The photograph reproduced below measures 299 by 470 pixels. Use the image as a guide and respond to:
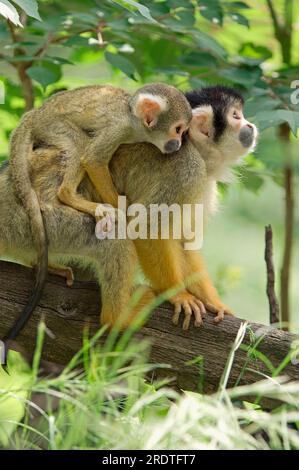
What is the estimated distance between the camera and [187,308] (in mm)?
3936

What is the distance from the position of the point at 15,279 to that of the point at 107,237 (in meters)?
0.59

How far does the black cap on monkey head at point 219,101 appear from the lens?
3.94 metres

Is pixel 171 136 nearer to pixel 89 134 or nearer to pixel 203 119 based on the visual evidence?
pixel 203 119

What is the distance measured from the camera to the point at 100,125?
389 centimetres

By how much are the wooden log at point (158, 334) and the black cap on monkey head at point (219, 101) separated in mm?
979

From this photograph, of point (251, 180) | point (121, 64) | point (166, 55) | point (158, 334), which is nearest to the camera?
point (158, 334)

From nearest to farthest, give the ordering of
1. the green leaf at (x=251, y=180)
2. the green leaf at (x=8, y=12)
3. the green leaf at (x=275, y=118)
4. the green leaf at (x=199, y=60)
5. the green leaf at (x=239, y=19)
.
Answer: the green leaf at (x=8, y=12), the green leaf at (x=275, y=118), the green leaf at (x=239, y=19), the green leaf at (x=199, y=60), the green leaf at (x=251, y=180)

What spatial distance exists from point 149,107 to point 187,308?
1.04m

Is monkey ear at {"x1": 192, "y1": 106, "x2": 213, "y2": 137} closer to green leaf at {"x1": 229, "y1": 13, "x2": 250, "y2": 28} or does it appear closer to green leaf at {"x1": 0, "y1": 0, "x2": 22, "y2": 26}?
green leaf at {"x1": 229, "y1": 13, "x2": 250, "y2": 28}

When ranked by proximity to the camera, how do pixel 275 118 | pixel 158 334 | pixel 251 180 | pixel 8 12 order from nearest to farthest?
pixel 8 12 → pixel 275 118 → pixel 158 334 → pixel 251 180

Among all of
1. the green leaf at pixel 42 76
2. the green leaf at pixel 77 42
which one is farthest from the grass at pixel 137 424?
the green leaf at pixel 77 42

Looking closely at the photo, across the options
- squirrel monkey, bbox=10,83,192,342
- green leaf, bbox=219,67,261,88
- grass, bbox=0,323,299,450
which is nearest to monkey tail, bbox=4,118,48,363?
squirrel monkey, bbox=10,83,192,342

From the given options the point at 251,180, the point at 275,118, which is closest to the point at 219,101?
the point at 275,118

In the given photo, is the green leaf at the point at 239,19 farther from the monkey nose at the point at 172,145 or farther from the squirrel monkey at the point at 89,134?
the monkey nose at the point at 172,145
